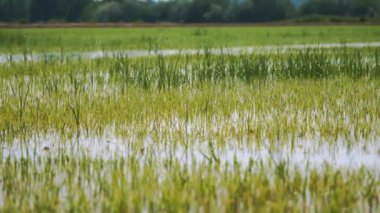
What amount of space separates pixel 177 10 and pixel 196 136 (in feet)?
257

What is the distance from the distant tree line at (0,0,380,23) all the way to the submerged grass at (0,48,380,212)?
70.0m

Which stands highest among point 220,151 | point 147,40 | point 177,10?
point 177,10

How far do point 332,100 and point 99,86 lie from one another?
382 centimetres

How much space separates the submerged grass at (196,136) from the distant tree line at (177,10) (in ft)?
230

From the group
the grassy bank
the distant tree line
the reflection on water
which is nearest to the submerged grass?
the reflection on water

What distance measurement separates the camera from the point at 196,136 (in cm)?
466

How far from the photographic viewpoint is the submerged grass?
299 cm

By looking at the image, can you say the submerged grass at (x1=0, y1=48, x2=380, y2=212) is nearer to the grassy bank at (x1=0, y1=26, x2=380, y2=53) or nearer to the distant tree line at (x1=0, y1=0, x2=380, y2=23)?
the grassy bank at (x1=0, y1=26, x2=380, y2=53)

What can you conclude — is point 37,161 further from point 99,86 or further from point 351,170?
point 99,86

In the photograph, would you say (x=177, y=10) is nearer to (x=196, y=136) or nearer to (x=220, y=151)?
(x=196, y=136)

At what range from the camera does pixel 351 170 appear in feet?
Answer: 11.8

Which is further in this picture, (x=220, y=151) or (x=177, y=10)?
(x=177, y=10)

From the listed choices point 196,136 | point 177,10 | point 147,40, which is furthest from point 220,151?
point 177,10

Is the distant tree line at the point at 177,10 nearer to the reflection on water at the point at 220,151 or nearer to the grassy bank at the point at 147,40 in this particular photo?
the grassy bank at the point at 147,40
